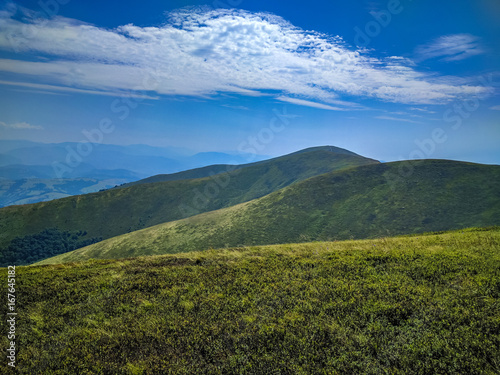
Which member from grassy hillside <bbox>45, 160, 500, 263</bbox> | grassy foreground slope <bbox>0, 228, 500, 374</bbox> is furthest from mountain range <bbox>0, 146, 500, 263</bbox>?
grassy foreground slope <bbox>0, 228, 500, 374</bbox>

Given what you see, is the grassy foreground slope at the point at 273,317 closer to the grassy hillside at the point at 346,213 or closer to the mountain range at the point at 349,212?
the mountain range at the point at 349,212

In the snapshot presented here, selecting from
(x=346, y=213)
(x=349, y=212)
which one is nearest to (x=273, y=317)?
(x=346, y=213)

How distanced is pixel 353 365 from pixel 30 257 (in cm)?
21113

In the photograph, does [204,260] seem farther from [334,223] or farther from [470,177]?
[470,177]

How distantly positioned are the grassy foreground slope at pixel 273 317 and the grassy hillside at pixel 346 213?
7078 cm

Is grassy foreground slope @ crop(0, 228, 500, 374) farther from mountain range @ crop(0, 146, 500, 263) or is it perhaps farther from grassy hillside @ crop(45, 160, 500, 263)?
grassy hillside @ crop(45, 160, 500, 263)

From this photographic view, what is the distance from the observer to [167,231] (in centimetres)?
11688

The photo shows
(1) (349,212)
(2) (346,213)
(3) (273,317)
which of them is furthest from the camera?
(1) (349,212)

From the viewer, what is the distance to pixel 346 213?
361ft

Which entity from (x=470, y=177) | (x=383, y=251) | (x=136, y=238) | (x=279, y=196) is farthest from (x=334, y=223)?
(x=383, y=251)

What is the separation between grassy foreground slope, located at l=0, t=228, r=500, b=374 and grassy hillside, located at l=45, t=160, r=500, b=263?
70785 millimetres

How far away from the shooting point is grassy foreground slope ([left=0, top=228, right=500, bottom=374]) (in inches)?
339

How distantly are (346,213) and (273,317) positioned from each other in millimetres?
105932

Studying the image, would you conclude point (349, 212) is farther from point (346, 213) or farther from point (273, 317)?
point (273, 317)
